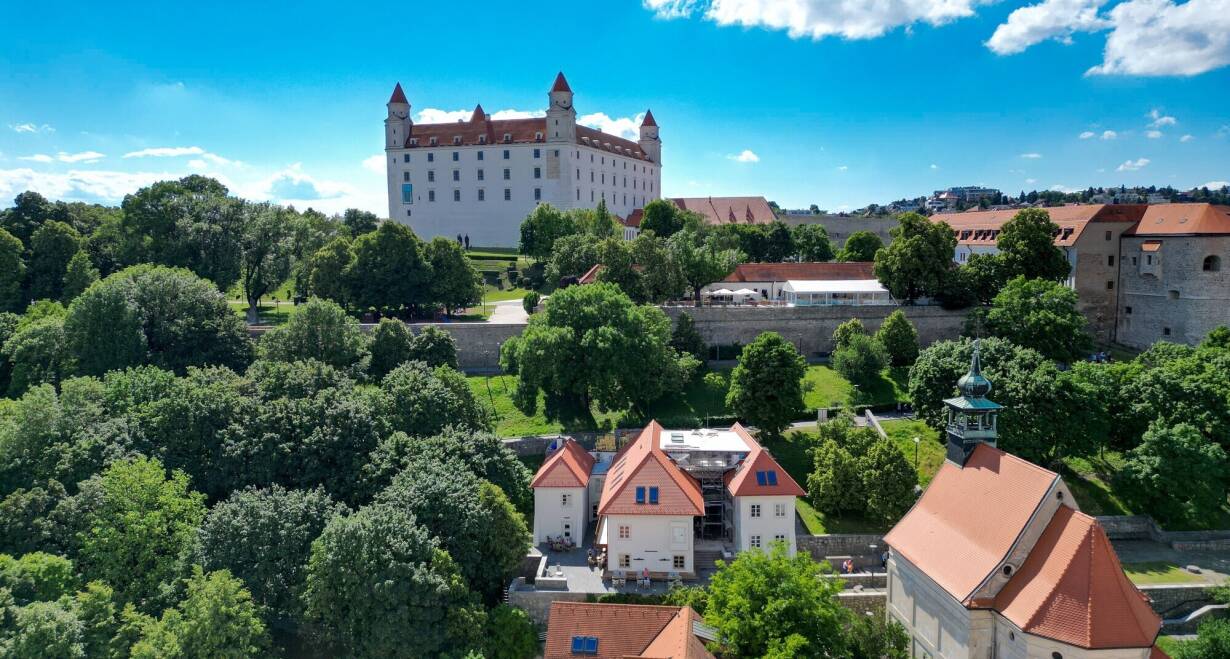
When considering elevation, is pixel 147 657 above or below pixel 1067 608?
below

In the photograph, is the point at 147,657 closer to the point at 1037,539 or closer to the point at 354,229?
the point at 1037,539

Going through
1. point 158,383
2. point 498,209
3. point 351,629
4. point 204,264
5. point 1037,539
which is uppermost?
point 498,209

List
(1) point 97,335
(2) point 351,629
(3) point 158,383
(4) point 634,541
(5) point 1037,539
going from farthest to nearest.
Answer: (1) point 97,335, (3) point 158,383, (4) point 634,541, (2) point 351,629, (5) point 1037,539

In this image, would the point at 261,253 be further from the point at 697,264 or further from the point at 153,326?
the point at 697,264

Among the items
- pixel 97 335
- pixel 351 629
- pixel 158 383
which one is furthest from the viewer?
pixel 97 335

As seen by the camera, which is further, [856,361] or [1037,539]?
[856,361]

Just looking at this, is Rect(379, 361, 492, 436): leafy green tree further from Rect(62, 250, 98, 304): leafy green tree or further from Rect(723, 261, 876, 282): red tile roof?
Rect(62, 250, 98, 304): leafy green tree

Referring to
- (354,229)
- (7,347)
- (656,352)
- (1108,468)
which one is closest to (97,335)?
(7,347)
